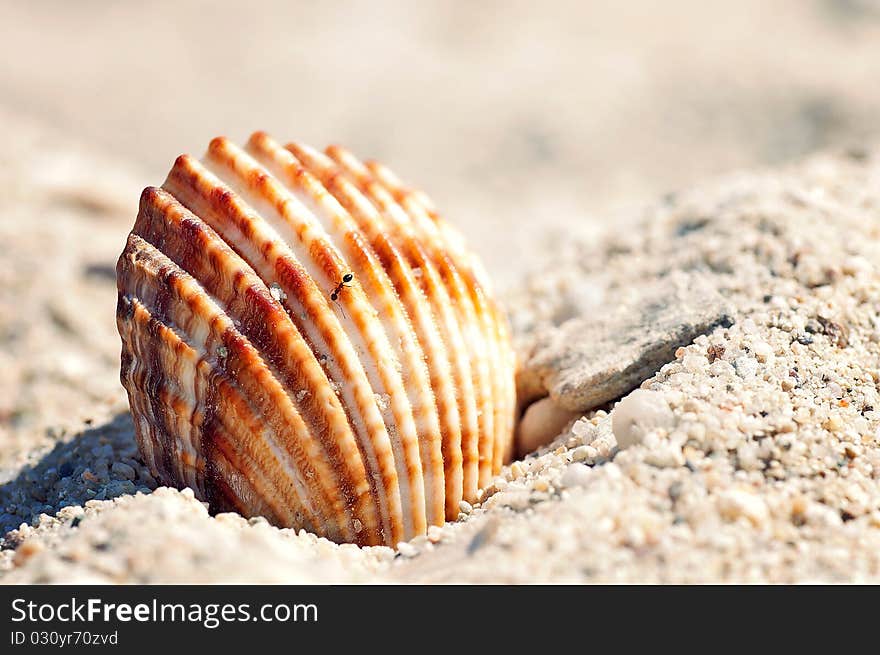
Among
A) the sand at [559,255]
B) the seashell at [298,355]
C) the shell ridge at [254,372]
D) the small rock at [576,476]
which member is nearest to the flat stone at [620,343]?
A: the sand at [559,255]

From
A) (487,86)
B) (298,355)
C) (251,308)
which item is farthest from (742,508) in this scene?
(487,86)

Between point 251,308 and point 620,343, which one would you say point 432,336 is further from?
point 620,343

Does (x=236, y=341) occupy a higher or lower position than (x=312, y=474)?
higher

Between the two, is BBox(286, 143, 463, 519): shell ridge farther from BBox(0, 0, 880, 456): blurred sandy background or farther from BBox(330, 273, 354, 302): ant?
BBox(0, 0, 880, 456): blurred sandy background

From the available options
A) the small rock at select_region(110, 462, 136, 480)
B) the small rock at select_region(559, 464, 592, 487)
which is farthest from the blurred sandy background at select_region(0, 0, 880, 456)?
the small rock at select_region(559, 464, 592, 487)

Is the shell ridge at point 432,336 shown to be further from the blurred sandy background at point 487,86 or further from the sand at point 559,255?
the blurred sandy background at point 487,86
